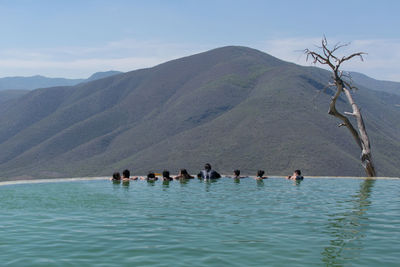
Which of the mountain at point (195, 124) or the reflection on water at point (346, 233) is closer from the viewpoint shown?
the reflection on water at point (346, 233)

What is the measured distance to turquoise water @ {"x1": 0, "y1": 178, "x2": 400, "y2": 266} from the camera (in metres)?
8.57

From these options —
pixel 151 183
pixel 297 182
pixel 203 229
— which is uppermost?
pixel 297 182

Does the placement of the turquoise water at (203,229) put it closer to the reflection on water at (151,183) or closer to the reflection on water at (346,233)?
the reflection on water at (346,233)

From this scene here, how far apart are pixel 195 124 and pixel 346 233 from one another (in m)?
96.9

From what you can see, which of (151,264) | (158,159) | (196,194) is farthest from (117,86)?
(151,264)

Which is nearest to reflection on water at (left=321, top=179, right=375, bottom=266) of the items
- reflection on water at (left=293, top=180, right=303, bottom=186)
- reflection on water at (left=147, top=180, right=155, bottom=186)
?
reflection on water at (left=293, top=180, right=303, bottom=186)

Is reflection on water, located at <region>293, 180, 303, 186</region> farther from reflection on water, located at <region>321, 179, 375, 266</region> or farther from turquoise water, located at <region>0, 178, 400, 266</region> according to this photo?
reflection on water, located at <region>321, 179, 375, 266</region>

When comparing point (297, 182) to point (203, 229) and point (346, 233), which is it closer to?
point (346, 233)

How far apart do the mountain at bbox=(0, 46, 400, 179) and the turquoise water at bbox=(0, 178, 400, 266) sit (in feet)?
180

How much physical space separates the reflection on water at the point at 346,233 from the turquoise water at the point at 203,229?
19 millimetres

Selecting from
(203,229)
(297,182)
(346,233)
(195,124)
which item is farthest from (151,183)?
(195,124)

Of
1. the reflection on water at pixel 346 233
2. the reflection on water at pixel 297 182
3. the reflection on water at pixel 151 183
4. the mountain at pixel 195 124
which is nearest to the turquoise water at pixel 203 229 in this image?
the reflection on water at pixel 346 233

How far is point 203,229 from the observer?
11141mm

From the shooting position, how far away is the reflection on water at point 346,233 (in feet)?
28.2
